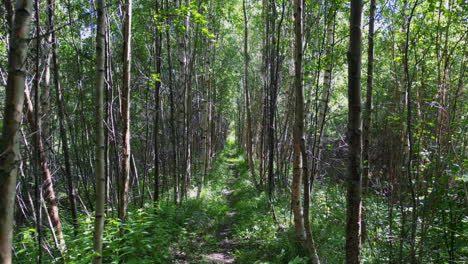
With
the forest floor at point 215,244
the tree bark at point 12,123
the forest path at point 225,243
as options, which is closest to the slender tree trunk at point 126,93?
the forest floor at point 215,244

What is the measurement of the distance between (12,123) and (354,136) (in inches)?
91.3

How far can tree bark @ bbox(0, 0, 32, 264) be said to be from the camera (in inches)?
50.8

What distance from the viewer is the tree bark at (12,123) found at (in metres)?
1.29

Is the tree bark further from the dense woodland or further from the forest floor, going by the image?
the forest floor

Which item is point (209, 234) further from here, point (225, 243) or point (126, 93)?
point (126, 93)

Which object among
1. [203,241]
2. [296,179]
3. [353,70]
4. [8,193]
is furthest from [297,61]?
[203,241]

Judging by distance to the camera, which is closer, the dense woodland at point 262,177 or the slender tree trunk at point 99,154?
the dense woodland at point 262,177

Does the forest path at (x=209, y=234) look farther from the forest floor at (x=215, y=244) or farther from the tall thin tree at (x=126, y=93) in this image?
the tall thin tree at (x=126, y=93)

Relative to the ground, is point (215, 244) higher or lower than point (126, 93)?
lower

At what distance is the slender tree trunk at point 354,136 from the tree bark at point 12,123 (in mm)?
2261

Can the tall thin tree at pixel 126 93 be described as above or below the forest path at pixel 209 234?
above

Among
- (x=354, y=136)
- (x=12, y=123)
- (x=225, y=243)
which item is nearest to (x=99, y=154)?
(x=12, y=123)

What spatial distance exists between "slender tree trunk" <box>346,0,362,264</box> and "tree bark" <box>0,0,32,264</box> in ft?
7.42

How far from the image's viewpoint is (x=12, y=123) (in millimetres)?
1334
